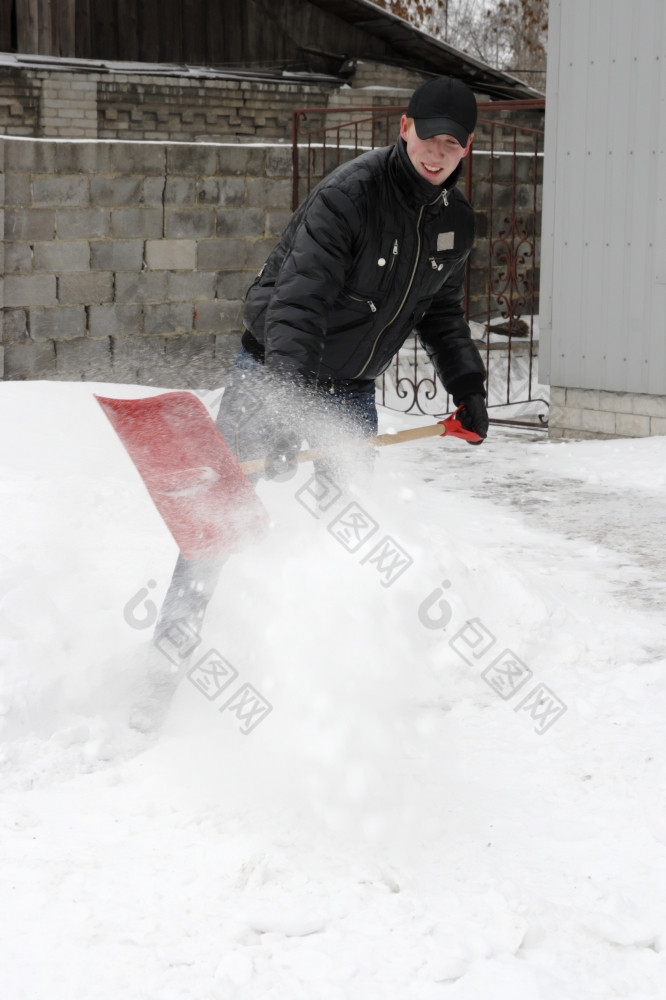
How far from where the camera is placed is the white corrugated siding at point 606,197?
271 inches

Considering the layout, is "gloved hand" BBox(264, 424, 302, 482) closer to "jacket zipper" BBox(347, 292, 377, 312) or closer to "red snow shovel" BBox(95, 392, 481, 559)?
"red snow shovel" BBox(95, 392, 481, 559)

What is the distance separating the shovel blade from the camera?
3078 mm

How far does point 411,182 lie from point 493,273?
731 cm

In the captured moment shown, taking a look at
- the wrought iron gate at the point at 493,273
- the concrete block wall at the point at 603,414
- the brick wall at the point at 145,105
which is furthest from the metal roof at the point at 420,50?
the concrete block wall at the point at 603,414

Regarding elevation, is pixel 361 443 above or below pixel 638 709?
above

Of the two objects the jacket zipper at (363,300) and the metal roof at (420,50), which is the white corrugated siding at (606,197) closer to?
the jacket zipper at (363,300)

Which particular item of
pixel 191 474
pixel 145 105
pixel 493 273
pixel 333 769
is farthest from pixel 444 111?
pixel 145 105

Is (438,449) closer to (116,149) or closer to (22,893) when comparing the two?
(116,149)

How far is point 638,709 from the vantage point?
336 cm

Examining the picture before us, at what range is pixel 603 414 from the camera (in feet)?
24.2

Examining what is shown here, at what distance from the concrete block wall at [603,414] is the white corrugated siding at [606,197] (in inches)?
3.1

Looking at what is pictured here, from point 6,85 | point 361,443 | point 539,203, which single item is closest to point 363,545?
point 361,443

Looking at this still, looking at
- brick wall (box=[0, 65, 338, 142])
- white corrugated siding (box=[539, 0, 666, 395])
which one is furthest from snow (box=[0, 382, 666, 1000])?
brick wall (box=[0, 65, 338, 142])

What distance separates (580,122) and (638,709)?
189 inches
